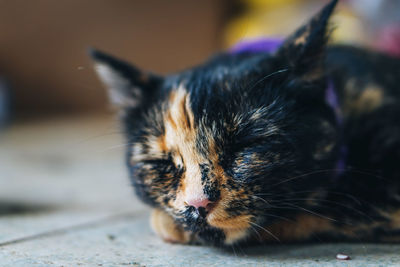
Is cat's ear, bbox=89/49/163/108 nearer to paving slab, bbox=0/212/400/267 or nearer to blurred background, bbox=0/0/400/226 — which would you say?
paving slab, bbox=0/212/400/267

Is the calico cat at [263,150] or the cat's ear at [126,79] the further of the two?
the cat's ear at [126,79]

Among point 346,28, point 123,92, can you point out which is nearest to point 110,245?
point 123,92

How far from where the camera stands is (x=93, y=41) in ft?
17.4

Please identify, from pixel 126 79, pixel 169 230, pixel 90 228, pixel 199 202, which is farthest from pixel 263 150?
pixel 90 228

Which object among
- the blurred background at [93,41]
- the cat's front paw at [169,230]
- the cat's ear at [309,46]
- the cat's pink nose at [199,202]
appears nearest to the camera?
the cat's pink nose at [199,202]

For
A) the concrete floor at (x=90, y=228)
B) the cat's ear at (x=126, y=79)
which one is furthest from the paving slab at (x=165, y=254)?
the cat's ear at (x=126, y=79)

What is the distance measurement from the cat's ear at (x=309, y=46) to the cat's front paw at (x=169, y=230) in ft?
1.96

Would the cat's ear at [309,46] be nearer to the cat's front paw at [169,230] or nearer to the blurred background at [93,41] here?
the cat's front paw at [169,230]

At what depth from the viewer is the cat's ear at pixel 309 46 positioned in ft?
4.06

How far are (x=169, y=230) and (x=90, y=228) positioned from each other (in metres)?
0.37

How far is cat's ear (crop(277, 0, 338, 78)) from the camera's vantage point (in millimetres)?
1237

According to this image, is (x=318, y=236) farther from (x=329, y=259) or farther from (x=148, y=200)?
(x=148, y=200)

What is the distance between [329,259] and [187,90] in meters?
0.64

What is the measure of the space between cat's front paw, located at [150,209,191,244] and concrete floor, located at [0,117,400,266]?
0.03m
